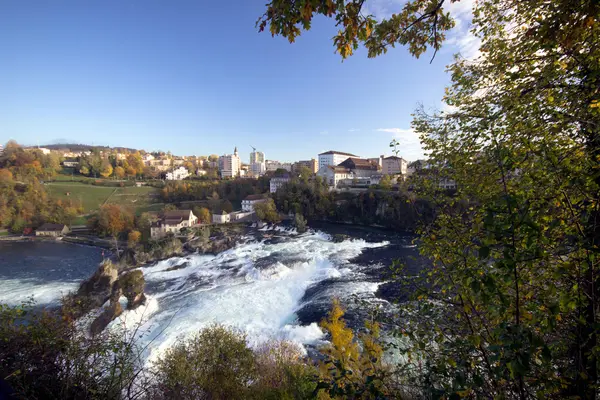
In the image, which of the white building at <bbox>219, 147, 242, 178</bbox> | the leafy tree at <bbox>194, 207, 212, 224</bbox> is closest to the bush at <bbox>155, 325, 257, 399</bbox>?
the leafy tree at <bbox>194, 207, 212, 224</bbox>

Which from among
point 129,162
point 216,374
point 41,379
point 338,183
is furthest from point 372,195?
point 129,162

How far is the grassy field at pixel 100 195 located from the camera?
42031 millimetres

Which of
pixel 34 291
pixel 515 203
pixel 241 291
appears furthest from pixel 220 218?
pixel 515 203

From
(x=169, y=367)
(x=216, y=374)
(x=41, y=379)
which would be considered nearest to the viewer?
(x=41, y=379)

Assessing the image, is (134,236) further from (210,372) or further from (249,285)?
(210,372)

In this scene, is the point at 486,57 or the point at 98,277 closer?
the point at 486,57

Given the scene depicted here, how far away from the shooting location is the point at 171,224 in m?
31.2

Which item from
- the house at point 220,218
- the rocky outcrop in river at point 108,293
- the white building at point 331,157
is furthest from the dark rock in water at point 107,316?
the white building at point 331,157

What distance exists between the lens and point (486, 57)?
342 cm

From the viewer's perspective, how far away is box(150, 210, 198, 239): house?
30.7 meters

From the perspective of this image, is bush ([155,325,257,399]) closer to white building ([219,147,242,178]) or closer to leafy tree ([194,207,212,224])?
leafy tree ([194,207,212,224])

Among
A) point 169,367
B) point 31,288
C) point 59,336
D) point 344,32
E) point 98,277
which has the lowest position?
point 31,288

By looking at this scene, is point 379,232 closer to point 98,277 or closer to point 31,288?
point 98,277

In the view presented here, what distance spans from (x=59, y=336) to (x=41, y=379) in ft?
4.17
